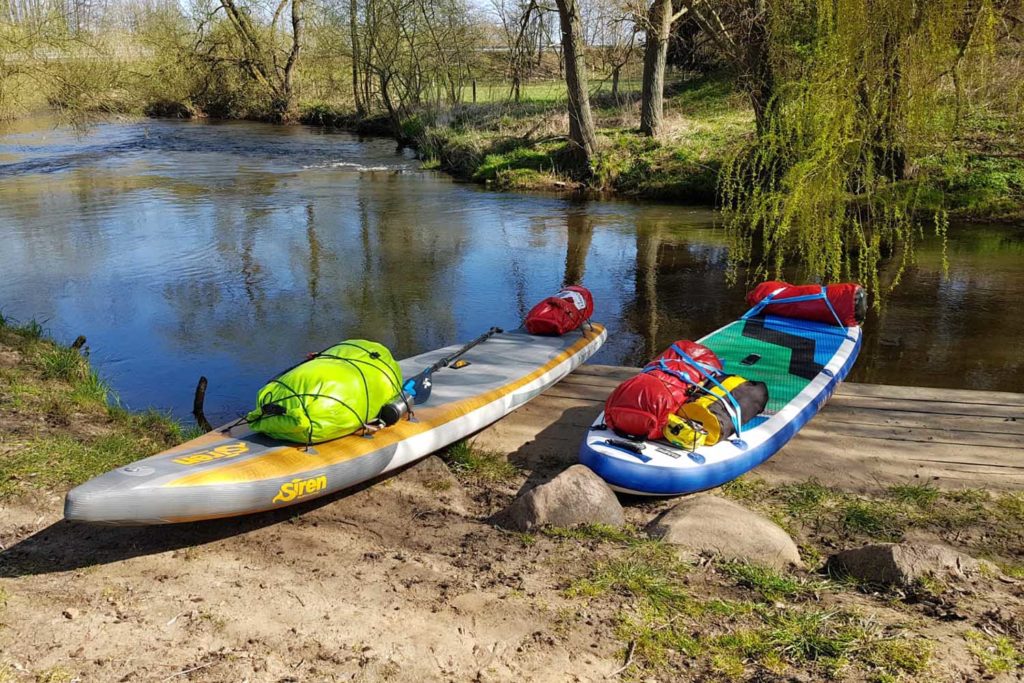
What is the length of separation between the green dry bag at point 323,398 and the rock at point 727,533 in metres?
1.55

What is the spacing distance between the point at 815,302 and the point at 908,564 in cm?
341

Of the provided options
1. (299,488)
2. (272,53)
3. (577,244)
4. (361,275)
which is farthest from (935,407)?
(272,53)

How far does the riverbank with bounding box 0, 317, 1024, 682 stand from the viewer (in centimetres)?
264

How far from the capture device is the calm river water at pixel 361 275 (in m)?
7.18

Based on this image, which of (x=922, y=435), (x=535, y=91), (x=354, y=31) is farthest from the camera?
(x=354, y=31)

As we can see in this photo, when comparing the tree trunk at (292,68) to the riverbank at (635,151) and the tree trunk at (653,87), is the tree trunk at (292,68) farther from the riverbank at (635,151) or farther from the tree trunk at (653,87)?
the tree trunk at (653,87)

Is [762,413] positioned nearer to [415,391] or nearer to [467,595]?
[415,391]

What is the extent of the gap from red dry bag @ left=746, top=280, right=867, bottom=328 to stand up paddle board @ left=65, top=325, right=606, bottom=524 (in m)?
2.00

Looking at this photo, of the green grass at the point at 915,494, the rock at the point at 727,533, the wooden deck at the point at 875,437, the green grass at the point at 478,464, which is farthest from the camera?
the green grass at the point at 478,464

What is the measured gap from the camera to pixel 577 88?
1416cm

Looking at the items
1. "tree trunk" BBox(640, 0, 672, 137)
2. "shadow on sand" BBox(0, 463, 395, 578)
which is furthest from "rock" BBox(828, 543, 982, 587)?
"tree trunk" BBox(640, 0, 672, 137)

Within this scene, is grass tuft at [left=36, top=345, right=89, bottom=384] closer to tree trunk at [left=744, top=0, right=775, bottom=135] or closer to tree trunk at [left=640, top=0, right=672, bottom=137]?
tree trunk at [left=744, top=0, right=775, bottom=135]

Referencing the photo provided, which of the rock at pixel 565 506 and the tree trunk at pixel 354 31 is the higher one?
the tree trunk at pixel 354 31

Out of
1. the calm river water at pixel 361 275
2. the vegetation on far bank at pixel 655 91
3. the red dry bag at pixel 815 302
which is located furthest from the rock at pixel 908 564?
the calm river water at pixel 361 275
